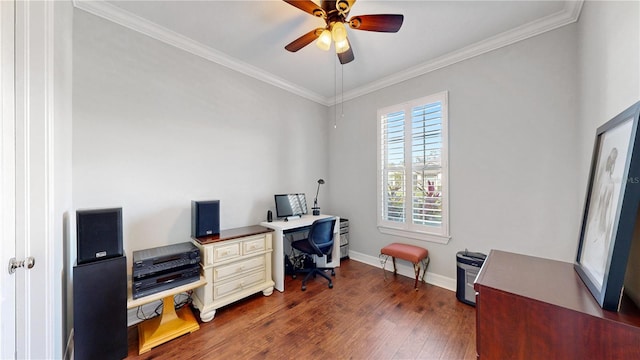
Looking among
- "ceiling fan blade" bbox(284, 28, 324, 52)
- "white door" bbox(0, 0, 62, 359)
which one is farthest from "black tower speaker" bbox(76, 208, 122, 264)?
"ceiling fan blade" bbox(284, 28, 324, 52)

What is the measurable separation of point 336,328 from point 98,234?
203cm

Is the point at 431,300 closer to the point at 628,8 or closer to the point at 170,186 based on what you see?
the point at 628,8

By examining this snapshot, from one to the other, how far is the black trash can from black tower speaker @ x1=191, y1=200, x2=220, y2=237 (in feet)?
8.79

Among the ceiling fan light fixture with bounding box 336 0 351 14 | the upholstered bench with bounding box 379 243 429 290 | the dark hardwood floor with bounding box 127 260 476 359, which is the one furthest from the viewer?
the upholstered bench with bounding box 379 243 429 290

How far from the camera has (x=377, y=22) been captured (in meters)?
1.76

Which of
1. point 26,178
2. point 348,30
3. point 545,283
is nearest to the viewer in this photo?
point 545,283

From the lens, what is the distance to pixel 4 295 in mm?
1054

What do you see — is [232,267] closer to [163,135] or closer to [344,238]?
[163,135]

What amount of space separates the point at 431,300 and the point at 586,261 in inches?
69.7

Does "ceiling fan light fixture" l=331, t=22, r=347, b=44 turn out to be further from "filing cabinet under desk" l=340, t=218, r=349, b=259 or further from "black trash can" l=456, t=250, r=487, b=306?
"filing cabinet under desk" l=340, t=218, r=349, b=259

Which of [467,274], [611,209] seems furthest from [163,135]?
[467,274]

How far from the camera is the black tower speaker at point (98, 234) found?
1550 millimetres

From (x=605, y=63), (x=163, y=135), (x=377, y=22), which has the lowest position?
(x=163, y=135)

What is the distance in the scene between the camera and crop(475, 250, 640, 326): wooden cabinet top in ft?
2.46
